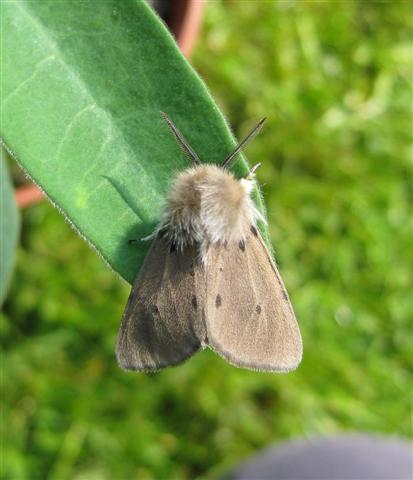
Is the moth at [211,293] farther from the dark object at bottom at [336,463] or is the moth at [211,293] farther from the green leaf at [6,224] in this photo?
the dark object at bottom at [336,463]

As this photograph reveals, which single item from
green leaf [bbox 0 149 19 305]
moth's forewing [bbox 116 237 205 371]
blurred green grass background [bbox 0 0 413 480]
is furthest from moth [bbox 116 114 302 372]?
blurred green grass background [bbox 0 0 413 480]

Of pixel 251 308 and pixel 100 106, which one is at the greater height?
pixel 100 106

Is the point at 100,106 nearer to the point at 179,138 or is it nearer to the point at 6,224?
the point at 179,138

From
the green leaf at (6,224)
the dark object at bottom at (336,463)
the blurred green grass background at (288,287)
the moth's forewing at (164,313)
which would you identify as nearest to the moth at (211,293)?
the moth's forewing at (164,313)

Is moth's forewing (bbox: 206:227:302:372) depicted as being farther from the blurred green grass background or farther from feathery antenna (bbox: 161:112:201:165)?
the blurred green grass background

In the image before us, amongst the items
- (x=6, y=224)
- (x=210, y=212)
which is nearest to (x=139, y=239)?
(x=210, y=212)

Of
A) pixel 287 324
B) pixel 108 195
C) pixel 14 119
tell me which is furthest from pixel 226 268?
pixel 14 119

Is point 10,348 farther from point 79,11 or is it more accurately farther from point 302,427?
point 79,11
